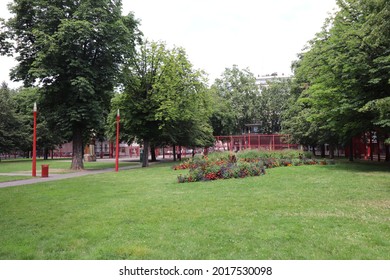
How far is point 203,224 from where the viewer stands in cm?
665

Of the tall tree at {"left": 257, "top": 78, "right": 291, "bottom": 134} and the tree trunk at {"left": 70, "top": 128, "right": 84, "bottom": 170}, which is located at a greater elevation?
the tall tree at {"left": 257, "top": 78, "right": 291, "bottom": 134}

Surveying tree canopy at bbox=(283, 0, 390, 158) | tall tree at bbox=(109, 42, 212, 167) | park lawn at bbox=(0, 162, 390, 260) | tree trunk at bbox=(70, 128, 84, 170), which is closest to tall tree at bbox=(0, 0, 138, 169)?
tree trunk at bbox=(70, 128, 84, 170)

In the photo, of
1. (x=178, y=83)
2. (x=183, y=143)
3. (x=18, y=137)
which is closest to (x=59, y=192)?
(x=178, y=83)

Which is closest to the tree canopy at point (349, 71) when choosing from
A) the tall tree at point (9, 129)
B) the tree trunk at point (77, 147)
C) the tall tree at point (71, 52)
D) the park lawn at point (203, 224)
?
the park lawn at point (203, 224)

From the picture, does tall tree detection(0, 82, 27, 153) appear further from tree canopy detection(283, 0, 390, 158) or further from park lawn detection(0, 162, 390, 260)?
tree canopy detection(283, 0, 390, 158)

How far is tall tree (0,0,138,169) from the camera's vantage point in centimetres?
2103

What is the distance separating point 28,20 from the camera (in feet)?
73.9

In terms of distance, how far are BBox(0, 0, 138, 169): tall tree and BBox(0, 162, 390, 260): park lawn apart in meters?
12.5

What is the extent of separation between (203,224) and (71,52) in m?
19.7

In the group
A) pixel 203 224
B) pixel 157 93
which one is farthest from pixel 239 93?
pixel 203 224

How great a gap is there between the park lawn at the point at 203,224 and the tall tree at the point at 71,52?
1249 centimetres

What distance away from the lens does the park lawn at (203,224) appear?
197 inches

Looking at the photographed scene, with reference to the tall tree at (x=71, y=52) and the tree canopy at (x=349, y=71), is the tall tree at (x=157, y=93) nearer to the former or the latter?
the tall tree at (x=71, y=52)
